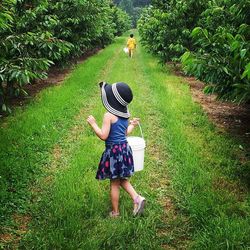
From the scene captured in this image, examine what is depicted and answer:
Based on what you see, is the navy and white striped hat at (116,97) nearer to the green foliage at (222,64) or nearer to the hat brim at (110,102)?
the hat brim at (110,102)

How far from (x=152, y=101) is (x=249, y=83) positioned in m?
5.10

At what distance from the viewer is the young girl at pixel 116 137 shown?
13.8 ft

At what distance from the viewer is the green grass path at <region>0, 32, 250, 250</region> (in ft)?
13.1

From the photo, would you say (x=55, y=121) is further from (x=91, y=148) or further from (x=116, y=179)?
(x=116, y=179)

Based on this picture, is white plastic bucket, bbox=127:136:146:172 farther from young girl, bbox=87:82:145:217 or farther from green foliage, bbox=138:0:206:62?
green foliage, bbox=138:0:206:62

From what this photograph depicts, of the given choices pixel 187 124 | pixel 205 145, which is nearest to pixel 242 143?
pixel 205 145

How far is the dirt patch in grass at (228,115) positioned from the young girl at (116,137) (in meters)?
3.42

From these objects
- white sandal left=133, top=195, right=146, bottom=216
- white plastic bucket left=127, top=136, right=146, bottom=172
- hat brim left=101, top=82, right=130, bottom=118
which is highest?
hat brim left=101, top=82, right=130, bottom=118

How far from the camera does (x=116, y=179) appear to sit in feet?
14.5

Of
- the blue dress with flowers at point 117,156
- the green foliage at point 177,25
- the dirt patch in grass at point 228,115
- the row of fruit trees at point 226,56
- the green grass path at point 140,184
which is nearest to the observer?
the green grass path at point 140,184

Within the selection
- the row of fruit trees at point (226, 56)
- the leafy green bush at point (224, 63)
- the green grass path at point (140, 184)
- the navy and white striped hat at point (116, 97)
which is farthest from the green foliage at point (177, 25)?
the navy and white striped hat at point (116, 97)

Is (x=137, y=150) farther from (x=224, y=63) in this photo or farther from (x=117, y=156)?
(x=224, y=63)

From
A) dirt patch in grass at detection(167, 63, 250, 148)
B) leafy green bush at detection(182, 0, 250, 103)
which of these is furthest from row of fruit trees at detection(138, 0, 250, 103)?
dirt patch in grass at detection(167, 63, 250, 148)

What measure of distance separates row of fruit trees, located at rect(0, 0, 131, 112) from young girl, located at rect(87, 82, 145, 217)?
1.30 m
